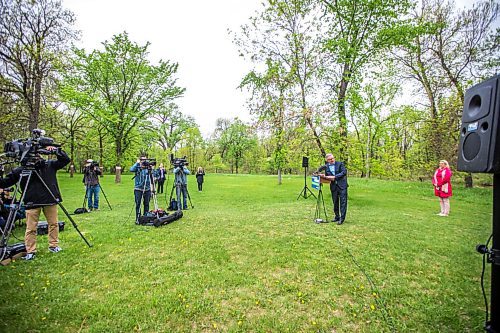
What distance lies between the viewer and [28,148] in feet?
13.1

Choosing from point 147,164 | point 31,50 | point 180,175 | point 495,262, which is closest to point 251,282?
point 495,262

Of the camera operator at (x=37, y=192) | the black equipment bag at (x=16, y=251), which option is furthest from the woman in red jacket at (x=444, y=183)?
the black equipment bag at (x=16, y=251)

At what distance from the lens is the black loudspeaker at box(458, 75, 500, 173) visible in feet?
5.06

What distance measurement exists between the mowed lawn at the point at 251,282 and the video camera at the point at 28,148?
175 cm

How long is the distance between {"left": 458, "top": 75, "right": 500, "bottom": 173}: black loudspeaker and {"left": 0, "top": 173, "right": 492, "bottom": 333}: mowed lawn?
760 mm

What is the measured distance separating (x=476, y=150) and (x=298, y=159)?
10.2m

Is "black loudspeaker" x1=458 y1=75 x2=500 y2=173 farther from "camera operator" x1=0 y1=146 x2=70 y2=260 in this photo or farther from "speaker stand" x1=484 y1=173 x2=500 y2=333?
"camera operator" x1=0 y1=146 x2=70 y2=260

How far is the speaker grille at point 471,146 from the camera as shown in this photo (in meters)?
1.68

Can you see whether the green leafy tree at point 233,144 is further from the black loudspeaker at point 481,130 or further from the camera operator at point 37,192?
the black loudspeaker at point 481,130

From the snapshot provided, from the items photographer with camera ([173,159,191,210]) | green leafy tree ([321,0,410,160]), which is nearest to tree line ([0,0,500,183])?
green leafy tree ([321,0,410,160])

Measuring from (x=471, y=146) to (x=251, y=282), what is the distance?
294 cm

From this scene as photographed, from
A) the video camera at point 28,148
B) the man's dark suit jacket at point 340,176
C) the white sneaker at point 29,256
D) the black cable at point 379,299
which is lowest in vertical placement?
the white sneaker at point 29,256

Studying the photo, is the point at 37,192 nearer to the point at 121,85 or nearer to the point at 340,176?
the point at 340,176

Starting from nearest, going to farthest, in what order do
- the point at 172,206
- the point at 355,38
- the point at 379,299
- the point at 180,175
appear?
the point at 379,299 → the point at 180,175 → the point at 172,206 → the point at 355,38
